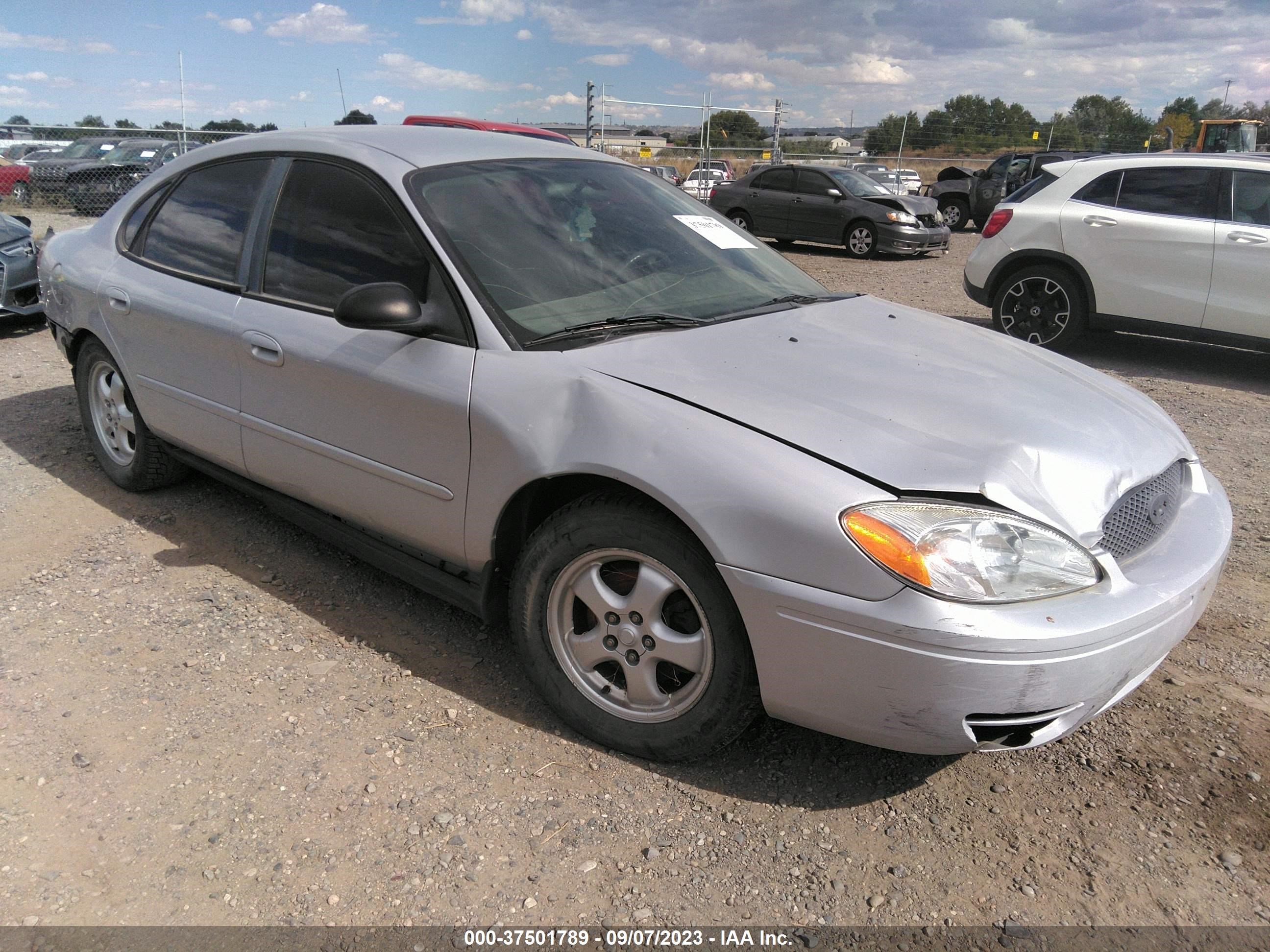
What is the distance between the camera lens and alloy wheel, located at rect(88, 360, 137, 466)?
421 centimetres

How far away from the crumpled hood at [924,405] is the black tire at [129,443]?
2.57m

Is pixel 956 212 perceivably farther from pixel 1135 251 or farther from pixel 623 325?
pixel 623 325

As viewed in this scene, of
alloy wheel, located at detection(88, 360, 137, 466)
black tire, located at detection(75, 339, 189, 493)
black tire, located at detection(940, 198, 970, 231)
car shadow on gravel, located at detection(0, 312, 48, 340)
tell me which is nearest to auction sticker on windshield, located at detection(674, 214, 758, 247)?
black tire, located at detection(75, 339, 189, 493)

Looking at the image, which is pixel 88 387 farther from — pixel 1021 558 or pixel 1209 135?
pixel 1209 135

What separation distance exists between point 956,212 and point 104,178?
17608 mm

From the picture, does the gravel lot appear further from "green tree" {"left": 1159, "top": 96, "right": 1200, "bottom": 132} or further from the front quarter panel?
"green tree" {"left": 1159, "top": 96, "right": 1200, "bottom": 132}

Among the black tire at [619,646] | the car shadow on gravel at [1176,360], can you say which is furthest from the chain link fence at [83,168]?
the black tire at [619,646]

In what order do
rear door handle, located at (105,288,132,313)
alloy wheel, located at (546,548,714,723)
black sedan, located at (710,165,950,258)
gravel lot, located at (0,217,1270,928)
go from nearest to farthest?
gravel lot, located at (0,217,1270,928) → alloy wheel, located at (546,548,714,723) → rear door handle, located at (105,288,132,313) → black sedan, located at (710,165,950,258)

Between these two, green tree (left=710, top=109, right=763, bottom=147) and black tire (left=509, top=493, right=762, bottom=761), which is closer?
black tire (left=509, top=493, right=762, bottom=761)

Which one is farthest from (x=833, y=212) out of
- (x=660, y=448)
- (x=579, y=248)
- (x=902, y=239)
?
(x=660, y=448)

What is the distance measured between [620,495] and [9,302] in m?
7.72

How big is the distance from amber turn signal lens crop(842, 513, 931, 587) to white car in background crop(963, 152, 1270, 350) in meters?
6.04

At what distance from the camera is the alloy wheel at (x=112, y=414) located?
4215mm

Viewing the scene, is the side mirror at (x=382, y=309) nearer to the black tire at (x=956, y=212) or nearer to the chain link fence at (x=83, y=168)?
the chain link fence at (x=83, y=168)
